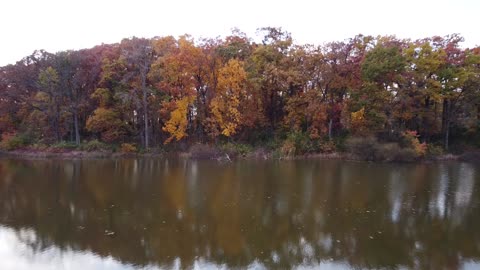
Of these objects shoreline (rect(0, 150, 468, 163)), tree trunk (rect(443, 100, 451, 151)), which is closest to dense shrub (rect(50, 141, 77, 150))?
shoreline (rect(0, 150, 468, 163))

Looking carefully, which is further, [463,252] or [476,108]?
[476,108]

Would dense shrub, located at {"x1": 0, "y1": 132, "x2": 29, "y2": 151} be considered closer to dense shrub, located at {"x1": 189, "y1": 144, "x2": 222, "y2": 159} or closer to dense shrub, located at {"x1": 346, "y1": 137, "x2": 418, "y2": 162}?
dense shrub, located at {"x1": 189, "y1": 144, "x2": 222, "y2": 159}

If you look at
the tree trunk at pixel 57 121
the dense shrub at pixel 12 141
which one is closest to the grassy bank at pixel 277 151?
the dense shrub at pixel 12 141

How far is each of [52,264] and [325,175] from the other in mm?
15638

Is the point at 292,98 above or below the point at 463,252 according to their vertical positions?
above

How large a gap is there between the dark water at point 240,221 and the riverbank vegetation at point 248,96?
1166cm

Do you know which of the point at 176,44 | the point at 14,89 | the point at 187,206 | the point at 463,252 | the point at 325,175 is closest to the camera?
the point at 463,252

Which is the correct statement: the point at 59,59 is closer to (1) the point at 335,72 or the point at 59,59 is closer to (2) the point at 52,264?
→ (1) the point at 335,72

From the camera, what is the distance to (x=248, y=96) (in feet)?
117

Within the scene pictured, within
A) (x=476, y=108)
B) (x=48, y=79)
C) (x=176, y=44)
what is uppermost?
(x=176, y=44)

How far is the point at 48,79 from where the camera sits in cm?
3506

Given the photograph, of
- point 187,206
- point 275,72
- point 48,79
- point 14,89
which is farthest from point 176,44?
point 187,206

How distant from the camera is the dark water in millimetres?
8578

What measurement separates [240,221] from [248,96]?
2495 cm
